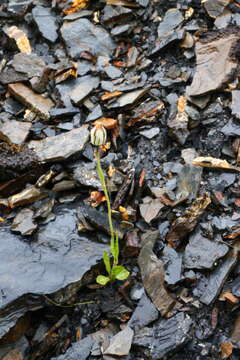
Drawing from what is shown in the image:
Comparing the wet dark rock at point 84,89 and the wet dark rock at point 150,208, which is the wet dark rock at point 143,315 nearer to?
the wet dark rock at point 150,208

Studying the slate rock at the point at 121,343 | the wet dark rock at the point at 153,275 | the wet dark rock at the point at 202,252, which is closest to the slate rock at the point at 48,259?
the wet dark rock at the point at 153,275

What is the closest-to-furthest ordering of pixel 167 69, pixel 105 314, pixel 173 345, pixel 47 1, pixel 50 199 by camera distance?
1. pixel 173 345
2. pixel 105 314
3. pixel 50 199
4. pixel 167 69
5. pixel 47 1

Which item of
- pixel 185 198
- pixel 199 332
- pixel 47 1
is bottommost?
pixel 199 332

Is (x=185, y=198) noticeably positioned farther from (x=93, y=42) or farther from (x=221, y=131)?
(x=93, y=42)

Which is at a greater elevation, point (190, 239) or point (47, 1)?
point (47, 1)

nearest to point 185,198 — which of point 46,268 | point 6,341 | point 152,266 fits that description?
point 152,266

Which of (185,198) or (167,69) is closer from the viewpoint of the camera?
(185,198)
